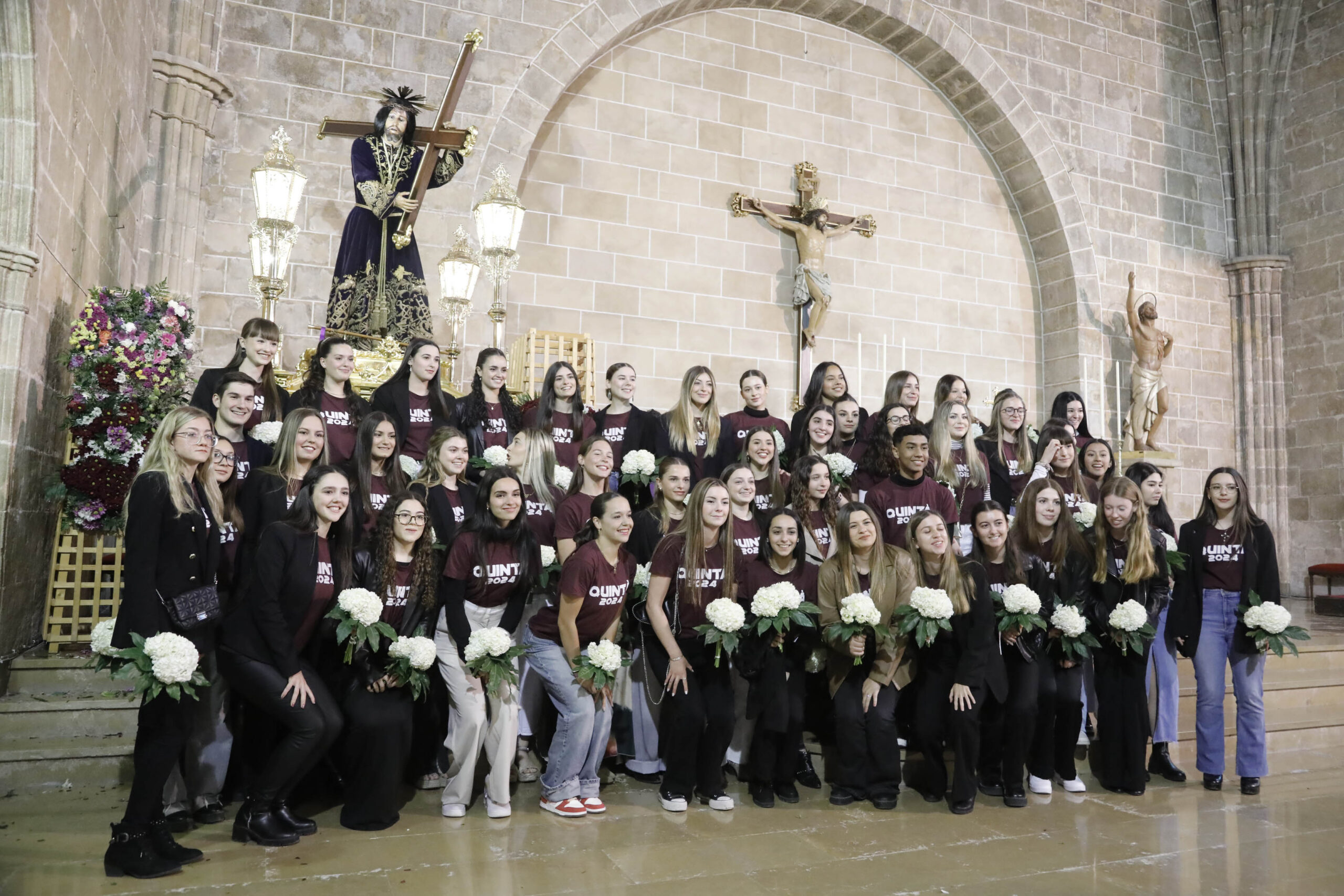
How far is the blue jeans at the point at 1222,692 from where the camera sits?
5.38 m

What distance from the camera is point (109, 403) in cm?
572

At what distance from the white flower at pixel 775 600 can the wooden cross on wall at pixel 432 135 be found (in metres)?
4.35

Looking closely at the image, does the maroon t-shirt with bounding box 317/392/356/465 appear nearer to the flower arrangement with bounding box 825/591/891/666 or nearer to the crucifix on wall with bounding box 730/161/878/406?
the flower arrangement with bounding box 825/591/891/666

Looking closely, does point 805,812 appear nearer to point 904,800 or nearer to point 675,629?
point 904,800

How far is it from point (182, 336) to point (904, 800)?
489 cm

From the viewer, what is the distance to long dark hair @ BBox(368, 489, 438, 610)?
464cm

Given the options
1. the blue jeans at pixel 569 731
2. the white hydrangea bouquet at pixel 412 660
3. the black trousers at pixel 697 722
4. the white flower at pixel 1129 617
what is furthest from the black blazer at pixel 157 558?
the white flower at pixel 1129 617

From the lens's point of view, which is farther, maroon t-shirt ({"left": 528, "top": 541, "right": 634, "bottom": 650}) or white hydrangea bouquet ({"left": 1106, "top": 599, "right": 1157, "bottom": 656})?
white hydrangea bouquet ({"left": 1106, "top": 599, "right": 1157, "bottom": 656})

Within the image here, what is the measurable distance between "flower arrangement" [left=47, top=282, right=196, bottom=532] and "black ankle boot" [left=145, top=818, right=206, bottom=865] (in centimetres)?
238

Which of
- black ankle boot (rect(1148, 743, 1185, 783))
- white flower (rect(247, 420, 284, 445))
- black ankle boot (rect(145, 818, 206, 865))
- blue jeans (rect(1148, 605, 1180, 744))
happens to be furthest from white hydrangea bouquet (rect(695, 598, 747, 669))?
black ankle boot (rect(1148, 743, 1185, 783))

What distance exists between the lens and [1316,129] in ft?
42.7

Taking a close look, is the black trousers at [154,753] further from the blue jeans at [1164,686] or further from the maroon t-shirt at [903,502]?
the blue jeans at [1164,686]

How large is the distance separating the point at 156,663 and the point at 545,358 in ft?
18.7

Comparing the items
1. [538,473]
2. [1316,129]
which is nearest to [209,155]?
[538,473]
